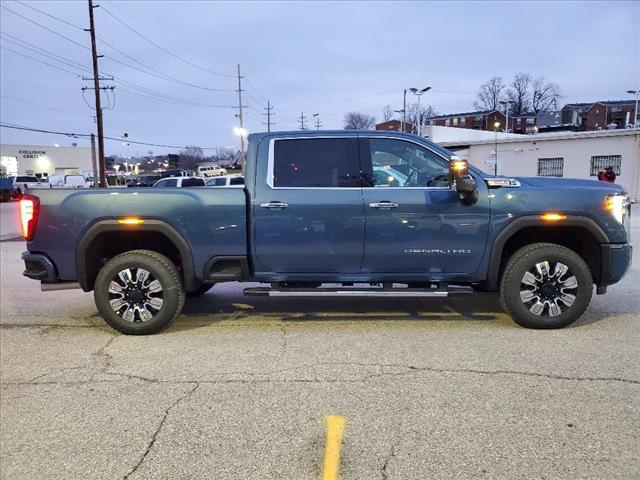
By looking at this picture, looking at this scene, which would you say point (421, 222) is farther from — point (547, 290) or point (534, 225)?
point (547, 290)

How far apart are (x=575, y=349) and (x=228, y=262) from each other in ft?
11.1

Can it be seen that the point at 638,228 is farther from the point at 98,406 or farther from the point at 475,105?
the point at 475,105

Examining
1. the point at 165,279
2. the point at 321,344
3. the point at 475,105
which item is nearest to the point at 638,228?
the point at 321,344

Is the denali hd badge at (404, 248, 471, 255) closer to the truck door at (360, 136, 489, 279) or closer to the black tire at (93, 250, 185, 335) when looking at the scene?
the truck door at (360, 136, 489, 279)

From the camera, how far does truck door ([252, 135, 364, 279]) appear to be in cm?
498

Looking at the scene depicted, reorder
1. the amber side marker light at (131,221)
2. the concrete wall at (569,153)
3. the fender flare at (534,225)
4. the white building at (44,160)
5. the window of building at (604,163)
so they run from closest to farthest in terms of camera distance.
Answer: the fender flare at (534,225)
the amber side marker light at (131,221)
the concrete wall at (569,153)
the window of building at (604,163)
the white building at (44,160)

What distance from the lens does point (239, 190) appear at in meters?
5.04

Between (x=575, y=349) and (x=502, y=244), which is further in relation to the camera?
(x=502, y=244)

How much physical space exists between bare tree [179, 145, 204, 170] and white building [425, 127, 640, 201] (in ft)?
255

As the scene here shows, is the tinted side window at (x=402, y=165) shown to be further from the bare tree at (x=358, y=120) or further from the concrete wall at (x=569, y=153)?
the bare tree at (x=358, y=120)

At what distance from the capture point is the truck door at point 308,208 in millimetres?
4984

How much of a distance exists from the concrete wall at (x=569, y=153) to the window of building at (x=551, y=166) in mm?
192

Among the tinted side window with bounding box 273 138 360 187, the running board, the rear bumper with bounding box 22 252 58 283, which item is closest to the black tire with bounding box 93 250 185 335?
the rear bumper with bounding box 22 252 58 283

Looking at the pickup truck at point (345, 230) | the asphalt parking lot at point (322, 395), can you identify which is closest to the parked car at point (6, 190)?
the asphalt parking lot at point (322, 395)
